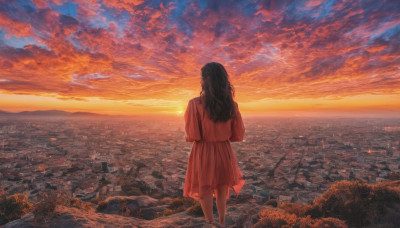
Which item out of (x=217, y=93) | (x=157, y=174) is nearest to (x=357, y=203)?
(x=217, y=93)

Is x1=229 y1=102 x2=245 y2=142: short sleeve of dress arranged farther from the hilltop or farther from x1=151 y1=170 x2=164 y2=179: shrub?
x1=151 y1=170 x2=164 y2=179: shrub

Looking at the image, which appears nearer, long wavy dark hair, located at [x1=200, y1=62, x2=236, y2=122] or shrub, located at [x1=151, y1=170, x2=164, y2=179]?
long wavy dark hair, located at [x1=200, y1=62, x2=236, y2=122]

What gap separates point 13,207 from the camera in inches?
133

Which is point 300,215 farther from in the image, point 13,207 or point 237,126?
point 13,207

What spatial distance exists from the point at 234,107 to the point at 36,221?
3349 millimetres

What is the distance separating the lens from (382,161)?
65.8 ft

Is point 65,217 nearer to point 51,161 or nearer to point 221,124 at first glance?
point 221,124

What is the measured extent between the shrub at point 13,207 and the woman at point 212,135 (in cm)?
372

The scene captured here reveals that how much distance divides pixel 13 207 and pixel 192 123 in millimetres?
4427

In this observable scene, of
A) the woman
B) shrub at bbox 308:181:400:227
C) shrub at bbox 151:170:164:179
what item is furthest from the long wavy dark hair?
shrub at bbox 151:170:164:179

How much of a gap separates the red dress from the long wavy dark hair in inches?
4.3

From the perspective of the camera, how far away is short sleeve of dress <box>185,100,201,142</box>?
221 centimetres

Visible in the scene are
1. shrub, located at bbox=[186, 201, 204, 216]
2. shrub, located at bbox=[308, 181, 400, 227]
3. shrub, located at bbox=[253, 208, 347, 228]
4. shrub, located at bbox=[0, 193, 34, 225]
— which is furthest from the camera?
shrub, located at bbox=[186, 201, 204, 216]

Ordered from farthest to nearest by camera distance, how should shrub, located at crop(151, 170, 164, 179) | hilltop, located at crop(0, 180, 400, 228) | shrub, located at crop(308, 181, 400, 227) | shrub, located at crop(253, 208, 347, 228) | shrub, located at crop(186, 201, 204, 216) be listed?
shrub, located at crop(151, 170, 164, 179)
shrub, located at crop(186, 201, 204, 216)
shrub, located at crop(308, 181, 400, 227)
hilltop, located at crop(0, 180, 400, 228)
shrub, located at crop(253, 208, 347, 228)
